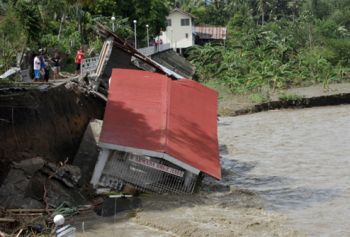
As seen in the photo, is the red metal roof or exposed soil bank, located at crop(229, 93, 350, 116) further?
exposed soil bank, located at crop(229, 93, 350, 116)

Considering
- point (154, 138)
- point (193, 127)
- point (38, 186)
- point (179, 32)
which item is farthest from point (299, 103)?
point (179, 32)

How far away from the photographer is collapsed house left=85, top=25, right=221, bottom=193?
12961mm

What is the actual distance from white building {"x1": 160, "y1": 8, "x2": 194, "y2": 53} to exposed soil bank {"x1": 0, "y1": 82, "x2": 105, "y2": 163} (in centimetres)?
5876

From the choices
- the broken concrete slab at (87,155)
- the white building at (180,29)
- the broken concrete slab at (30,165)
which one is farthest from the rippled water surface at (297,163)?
the white building at (180,29)

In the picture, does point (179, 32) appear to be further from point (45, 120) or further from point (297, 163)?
point (45, 120)

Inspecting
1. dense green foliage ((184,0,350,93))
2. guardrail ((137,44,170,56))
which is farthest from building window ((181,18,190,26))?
guardrail ((137,44,170,56))

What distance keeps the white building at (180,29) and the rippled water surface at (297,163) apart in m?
42.0

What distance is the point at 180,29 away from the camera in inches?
2896

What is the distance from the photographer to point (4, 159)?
38.3ft

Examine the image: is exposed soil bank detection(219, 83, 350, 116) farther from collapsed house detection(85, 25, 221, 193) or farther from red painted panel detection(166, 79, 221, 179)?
collapsed house detection(85, 25, 221, 193)

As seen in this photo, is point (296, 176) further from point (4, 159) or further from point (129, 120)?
point (4, 159)

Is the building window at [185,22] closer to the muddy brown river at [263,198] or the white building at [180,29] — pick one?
the white building at [180,29]

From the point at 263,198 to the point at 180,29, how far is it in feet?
200

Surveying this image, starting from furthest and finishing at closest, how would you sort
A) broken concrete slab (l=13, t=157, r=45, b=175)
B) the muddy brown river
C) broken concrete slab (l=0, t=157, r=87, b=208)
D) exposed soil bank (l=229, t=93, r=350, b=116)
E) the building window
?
the building window
exposed soil bank (l=229, t=93, r=350, b=116)
broken concrete slab (l=13, t=157, r=45, b=175)
the muddy brown river
broken concrete slab (l=0, t=157, r=87, b=208)
